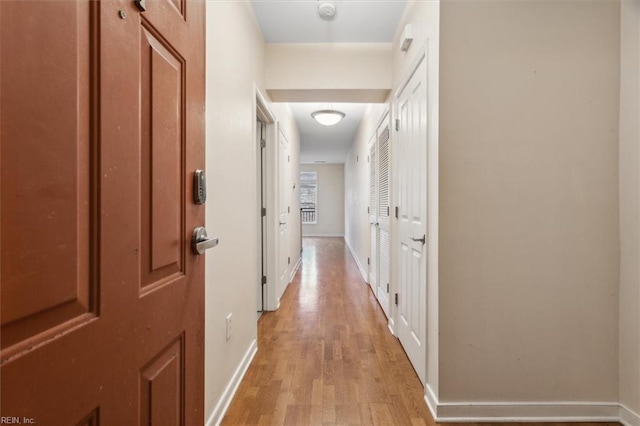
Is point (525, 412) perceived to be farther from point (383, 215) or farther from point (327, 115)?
point (327, 115)

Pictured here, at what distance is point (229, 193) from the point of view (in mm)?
1774

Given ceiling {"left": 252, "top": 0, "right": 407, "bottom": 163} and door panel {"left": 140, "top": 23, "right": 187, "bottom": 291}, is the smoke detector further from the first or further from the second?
door panel {"left": 140, "top": 23, "right": 187, "bottom": 291}

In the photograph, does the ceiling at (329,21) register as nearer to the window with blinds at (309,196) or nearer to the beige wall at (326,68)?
the beige wall at (326,68)

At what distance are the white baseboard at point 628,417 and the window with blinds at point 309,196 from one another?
9.25m

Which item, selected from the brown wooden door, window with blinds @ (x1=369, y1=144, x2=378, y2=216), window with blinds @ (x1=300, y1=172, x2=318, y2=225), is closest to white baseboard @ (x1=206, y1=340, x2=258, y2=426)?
the brown wooden door

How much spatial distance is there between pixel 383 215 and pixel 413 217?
4.42ft

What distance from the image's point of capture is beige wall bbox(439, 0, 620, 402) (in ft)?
5.19

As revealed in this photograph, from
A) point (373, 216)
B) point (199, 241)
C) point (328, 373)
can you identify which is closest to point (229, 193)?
point (199, 241)

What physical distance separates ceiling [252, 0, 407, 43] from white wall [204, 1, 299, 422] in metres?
0.16

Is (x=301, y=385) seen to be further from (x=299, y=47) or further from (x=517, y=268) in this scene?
(x=299, y=47)

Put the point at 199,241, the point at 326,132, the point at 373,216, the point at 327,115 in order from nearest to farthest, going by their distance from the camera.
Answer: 1. the point at 199,241
2. the point at 327,115
3. the point at 373,216
4. the point at 326,132

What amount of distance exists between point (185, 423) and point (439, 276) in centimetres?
126

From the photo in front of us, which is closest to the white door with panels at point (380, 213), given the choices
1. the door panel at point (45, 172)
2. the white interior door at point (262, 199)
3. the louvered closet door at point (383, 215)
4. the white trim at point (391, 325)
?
the louvered closet door at point (383, 215)

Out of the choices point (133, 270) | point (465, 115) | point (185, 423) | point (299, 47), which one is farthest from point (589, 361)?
point (299, 47)
